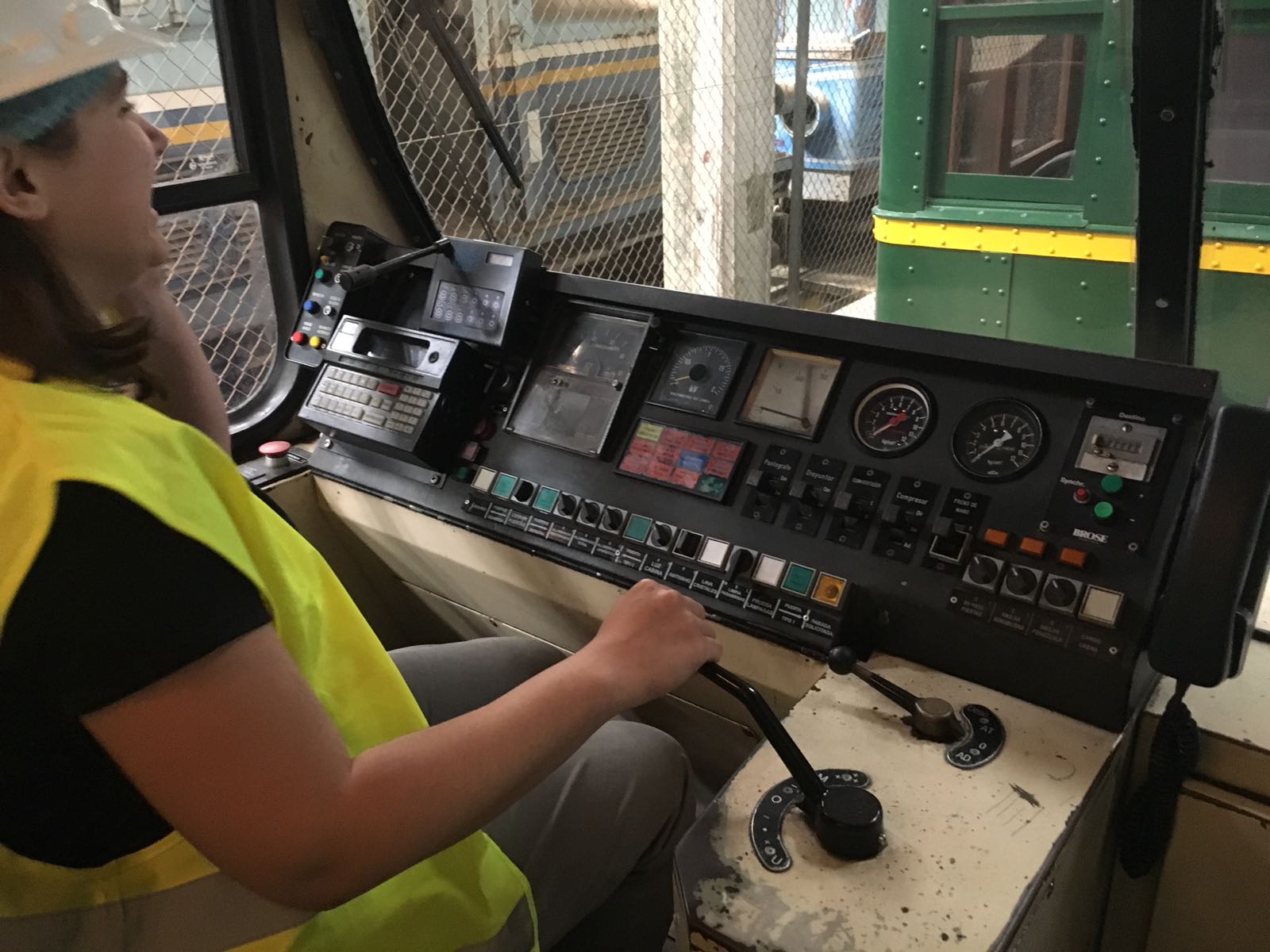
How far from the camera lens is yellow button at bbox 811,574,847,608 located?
1.09 meters

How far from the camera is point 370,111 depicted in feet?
6.06

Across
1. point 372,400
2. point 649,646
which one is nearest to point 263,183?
point 372,400

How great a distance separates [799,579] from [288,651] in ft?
2.05

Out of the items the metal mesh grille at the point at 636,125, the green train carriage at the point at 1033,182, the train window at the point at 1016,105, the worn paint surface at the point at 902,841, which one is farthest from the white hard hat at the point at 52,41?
the train window at the point at 1016,105

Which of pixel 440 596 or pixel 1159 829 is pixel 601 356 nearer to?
pixel 440 596

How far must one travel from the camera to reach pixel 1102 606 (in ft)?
3.12

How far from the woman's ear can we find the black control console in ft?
2.63

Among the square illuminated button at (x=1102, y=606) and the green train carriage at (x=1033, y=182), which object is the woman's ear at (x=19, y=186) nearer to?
the square illuminated button at (x=1102, y=606)

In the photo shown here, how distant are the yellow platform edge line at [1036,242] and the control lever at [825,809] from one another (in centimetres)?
209

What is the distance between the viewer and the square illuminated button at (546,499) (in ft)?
4.51

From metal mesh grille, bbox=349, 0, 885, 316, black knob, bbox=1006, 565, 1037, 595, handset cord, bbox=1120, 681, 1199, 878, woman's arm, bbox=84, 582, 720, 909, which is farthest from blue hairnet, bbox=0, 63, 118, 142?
metal mesh grille, bbox=349, 0, 885, 316

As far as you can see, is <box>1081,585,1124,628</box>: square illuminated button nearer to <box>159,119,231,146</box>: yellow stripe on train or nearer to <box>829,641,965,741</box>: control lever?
<box>829,641,965,741</box>: control lever

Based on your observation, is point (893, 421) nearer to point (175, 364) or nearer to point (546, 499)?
point (546, 499)

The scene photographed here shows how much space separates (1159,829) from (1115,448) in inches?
15.7
